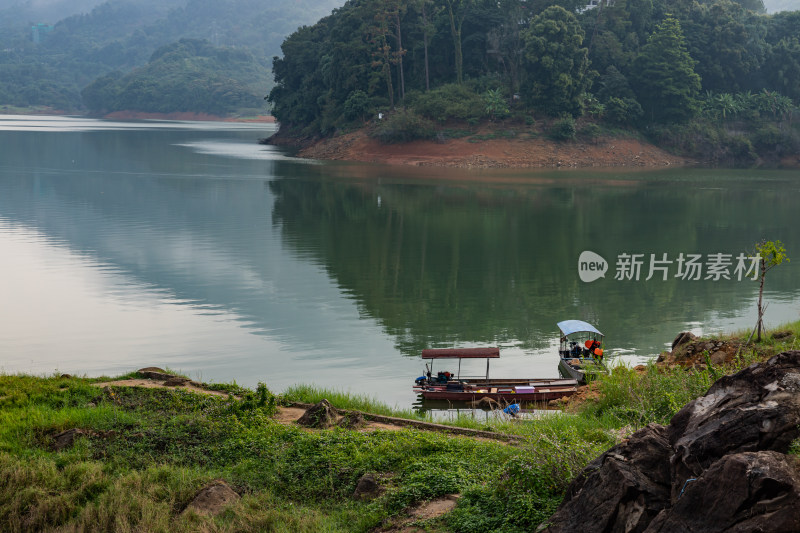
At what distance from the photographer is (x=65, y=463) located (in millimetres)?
9086

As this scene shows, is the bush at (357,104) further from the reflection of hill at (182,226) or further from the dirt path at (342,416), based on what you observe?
the dirt path at (342,416)

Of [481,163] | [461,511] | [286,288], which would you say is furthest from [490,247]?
[481,163]

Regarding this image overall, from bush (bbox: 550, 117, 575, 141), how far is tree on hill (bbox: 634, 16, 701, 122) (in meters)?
10.2

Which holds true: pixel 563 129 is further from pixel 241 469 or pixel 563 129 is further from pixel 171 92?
pixel 171 92

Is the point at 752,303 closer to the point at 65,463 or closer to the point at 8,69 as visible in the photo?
the point at 65,463

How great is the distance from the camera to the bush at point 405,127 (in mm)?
63562

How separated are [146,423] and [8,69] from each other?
193546mm

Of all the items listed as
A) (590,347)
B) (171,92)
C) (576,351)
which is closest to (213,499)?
(590,347)

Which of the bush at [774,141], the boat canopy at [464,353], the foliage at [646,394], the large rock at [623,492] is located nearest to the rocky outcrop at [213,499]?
the large rock at [623,492]

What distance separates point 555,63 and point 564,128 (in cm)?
526

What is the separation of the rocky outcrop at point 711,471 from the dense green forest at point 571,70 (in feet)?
191

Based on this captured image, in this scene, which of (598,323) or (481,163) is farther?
(481,163)

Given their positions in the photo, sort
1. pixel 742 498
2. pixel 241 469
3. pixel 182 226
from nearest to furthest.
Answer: pixel 742 498, pixel 241 469, pixel 182 226

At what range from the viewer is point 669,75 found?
6769cm
